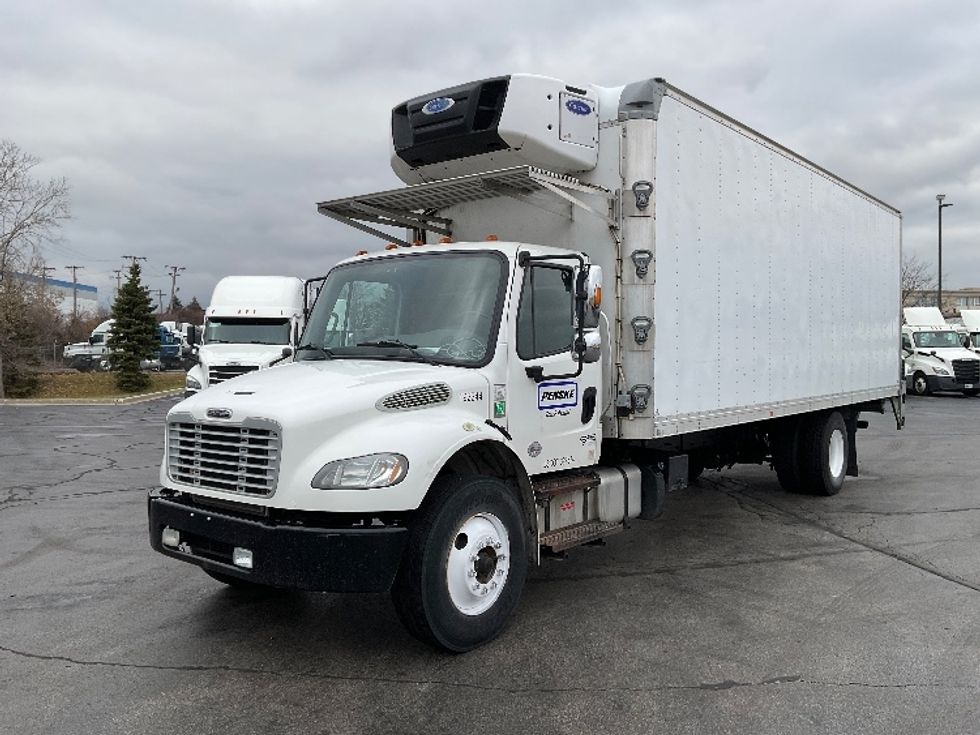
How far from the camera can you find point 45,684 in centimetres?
428

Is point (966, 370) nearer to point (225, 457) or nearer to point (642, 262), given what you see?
point (642, 262)

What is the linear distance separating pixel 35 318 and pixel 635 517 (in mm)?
37105

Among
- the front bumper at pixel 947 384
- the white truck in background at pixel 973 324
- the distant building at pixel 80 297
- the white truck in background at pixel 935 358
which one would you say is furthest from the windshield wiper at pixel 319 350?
the distant building at pixel 80 297

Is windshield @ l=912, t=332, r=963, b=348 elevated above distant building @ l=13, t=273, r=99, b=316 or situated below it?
below

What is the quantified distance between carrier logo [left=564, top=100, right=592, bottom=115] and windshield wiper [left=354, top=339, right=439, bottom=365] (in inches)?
84.5

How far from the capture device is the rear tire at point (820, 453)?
948 cm

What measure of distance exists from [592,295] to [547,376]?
609 mm

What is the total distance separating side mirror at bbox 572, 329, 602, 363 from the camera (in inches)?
214

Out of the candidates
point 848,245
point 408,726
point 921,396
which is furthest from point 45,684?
point 921,396

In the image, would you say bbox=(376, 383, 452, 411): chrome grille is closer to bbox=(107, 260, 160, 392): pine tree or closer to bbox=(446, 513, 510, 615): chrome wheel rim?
bbox=(446, 513, 510, 615): chrome wheel rim

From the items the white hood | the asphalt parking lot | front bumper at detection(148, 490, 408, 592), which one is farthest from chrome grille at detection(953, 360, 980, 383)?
front bumper at detection(148, 490, 408, 592)

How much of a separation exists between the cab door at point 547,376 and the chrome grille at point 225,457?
5.16 feet

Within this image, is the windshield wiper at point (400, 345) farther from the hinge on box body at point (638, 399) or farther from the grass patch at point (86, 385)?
the grass patch at point (86, 385)

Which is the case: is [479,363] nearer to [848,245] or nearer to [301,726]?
[301,726]
